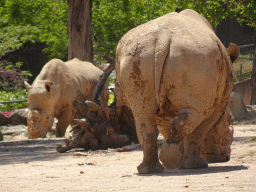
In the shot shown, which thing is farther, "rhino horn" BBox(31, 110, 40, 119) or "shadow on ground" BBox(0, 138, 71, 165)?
"rhino horn" BBox(31, 110, 40, 119)

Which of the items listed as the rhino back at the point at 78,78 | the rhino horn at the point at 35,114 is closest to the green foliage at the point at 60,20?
the rhino back at the point at 78,78

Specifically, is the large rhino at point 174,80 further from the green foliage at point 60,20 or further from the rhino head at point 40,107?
the green foliage at point 60,20

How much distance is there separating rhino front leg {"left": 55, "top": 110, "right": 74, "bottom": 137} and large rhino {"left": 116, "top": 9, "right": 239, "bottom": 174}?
30.6 ft

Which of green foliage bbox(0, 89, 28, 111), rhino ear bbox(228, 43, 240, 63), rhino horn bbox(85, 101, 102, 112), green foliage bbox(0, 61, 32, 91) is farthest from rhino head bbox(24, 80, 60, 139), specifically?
green foliage bbox(0, 61, 32, 91)

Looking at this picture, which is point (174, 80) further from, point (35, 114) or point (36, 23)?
point (36, 23)

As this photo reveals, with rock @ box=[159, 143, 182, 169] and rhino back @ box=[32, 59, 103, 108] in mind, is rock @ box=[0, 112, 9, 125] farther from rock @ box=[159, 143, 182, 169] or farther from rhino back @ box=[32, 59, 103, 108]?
rock @ box=[159, 143, 182, 169]

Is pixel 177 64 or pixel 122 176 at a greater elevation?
pixel 177 64

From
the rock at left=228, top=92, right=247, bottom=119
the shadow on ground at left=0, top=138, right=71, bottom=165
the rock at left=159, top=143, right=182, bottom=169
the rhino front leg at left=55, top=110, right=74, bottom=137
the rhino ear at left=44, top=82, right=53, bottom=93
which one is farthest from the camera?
the rhino front leg at left=55, top=110, right=74, bottom=137

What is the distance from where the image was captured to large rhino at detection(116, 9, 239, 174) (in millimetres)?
4531

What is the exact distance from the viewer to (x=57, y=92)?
13.6 metres

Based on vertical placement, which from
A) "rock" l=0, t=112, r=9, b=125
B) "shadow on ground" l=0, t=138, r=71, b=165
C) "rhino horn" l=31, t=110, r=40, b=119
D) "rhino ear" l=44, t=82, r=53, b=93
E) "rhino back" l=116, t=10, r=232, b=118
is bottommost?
"rock" l=0, t=112, r=9, b=125

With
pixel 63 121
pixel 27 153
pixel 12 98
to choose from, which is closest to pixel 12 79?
pixel 12 98

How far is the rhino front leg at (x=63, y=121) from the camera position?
14.2m

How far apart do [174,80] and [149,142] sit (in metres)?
0.70
